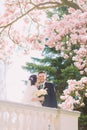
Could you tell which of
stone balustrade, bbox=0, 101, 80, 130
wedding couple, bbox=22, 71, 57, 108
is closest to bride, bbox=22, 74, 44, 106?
wedding couple, bbox=22, 71, 57, 108

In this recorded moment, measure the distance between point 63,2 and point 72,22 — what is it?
34.4 inches

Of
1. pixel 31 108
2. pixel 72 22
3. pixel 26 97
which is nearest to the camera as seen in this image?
pixel 31 108

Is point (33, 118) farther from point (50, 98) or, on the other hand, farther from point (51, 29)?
point (51, 29)

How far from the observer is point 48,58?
15562 mm

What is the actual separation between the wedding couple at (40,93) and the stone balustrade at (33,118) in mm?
638

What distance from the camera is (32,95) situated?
6.47 metres

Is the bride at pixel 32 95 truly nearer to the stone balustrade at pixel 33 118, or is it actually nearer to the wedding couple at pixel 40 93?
the wedding couple at pixel 40 93

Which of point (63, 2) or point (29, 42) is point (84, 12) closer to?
point (63, 2)

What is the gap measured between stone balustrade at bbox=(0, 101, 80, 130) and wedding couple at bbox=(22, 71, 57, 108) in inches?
25.1

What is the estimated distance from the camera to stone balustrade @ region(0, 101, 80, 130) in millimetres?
4844

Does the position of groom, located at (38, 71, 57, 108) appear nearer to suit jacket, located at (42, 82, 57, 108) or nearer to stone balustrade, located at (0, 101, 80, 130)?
suit jacket, located at (42, 82, 57, 108)

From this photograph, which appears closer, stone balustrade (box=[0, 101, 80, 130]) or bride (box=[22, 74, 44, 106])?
stone balustrade (box=[0, 101, 80, 130])

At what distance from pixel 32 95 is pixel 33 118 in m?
1.27

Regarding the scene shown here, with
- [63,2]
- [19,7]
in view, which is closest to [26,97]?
[63,2]
